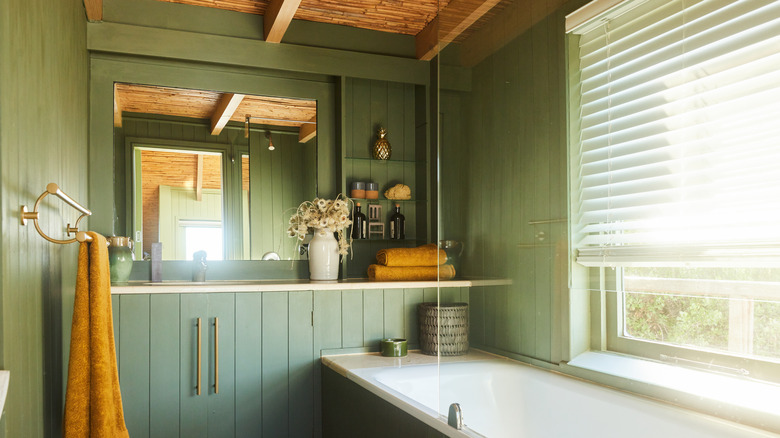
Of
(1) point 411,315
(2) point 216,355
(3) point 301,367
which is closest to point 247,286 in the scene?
(2) point 216,355

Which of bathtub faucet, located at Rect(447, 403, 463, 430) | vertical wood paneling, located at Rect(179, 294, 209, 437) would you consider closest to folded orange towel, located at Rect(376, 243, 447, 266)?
vertical wood paneling, located at Rect(179, 294, 209, 437)

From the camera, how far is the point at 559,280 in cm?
128

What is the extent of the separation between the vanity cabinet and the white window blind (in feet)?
5.73

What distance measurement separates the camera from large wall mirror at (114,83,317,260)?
2809 millimetres

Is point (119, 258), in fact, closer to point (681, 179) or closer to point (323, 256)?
point (323, 256)

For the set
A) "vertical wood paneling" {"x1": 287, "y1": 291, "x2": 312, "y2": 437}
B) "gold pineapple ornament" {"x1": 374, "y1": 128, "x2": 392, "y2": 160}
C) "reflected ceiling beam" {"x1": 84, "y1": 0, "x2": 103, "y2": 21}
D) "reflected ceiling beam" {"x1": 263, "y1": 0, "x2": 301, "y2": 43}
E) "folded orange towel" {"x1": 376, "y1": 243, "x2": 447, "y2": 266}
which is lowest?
"vertical wood paneling" {"x1": 287, "y1": 291, "x2": 312, "y2": 437}

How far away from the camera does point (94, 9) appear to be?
2570mm

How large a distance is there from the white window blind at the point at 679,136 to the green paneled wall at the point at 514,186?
0.08 m

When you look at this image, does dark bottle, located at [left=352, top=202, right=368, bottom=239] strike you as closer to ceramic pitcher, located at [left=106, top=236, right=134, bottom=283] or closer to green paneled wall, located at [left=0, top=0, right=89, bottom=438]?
ceramic pitcher, located at [left=106, top=236, right=134, bottom=283]

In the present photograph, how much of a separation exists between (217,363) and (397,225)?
1.28 meters

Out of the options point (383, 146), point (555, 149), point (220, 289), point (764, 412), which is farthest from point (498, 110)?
point (383, 146)

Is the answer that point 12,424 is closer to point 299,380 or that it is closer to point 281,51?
point 299,380

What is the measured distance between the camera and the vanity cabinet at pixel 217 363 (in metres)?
2.39

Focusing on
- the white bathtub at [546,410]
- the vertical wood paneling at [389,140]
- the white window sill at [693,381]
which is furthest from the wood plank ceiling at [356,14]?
the white window sill at [693,381]
